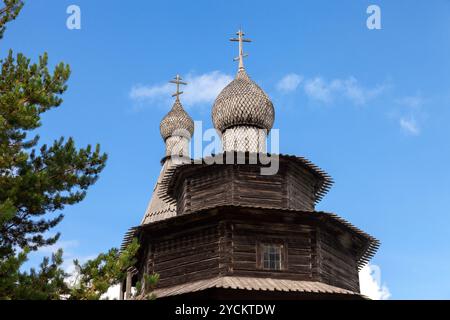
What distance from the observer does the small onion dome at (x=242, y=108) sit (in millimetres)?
21828

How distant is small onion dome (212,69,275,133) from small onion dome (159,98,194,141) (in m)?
10.5

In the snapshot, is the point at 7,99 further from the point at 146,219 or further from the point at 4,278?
the point at 146,219

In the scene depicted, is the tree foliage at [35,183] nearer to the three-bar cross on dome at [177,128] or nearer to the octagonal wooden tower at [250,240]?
the octagonal wooden tower at [250,240]

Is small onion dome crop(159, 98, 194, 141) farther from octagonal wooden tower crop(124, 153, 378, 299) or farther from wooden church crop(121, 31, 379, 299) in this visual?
octagonal wooden tower crop(124, 153, 378, 299)

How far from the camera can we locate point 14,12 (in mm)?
13273

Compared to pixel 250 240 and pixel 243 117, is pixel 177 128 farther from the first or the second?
pixel 250 240

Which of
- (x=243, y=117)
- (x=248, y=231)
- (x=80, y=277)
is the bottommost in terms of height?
(x=80, y=277)

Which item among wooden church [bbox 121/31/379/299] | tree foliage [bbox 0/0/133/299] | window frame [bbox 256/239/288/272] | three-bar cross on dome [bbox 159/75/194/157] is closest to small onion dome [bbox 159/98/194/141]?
three-bar cross on dome [bbox 159/75/194/157]

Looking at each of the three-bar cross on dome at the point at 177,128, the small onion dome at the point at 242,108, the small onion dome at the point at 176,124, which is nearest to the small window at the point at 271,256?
the small onion dome at the point at 242,108

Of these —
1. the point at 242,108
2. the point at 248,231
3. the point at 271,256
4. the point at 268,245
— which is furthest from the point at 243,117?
the point at 271,256

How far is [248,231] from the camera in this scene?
1845 cm

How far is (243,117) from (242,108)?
0.29m

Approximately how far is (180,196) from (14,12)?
30.0 ft
